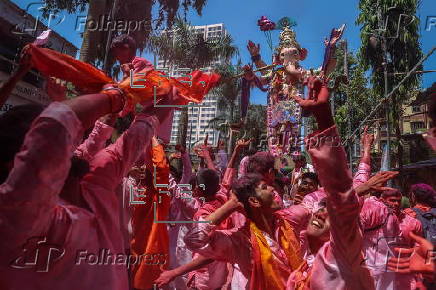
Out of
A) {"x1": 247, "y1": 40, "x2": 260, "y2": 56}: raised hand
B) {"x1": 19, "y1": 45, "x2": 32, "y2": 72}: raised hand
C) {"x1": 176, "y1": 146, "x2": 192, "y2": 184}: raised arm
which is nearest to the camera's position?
{"x1": 19, "y1": 45, "x2": 32, "y2": 72}: raised hand

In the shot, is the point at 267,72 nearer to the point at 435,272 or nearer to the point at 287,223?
the point at 287,223

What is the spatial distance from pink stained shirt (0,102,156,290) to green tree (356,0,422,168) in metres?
13.7

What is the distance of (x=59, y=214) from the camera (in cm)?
125

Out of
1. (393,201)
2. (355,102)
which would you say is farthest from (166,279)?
(355,102)

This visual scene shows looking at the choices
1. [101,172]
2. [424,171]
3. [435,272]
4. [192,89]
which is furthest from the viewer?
[424,171]

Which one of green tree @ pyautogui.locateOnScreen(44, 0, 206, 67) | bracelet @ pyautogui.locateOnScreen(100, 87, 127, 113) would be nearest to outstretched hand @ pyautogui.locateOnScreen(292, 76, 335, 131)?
bracelet @ pyautogui.locateOnScreen(100, 87, 127, 113)

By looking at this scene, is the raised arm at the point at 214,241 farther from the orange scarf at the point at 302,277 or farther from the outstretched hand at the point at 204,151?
the outstretched hand at the point at 204,151

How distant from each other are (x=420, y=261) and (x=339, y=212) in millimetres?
333

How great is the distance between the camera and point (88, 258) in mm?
1333

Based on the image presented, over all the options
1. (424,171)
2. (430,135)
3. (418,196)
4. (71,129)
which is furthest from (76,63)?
(424,171)

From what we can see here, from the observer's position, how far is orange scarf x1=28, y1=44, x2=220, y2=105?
5.21 ft

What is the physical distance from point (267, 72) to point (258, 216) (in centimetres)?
1118

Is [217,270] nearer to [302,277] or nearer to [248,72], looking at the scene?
[302,277]

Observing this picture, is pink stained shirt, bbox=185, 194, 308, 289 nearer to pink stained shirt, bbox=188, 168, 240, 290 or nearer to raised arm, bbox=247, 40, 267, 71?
pink stained shirt, bbox=188, 168, 240, 290
